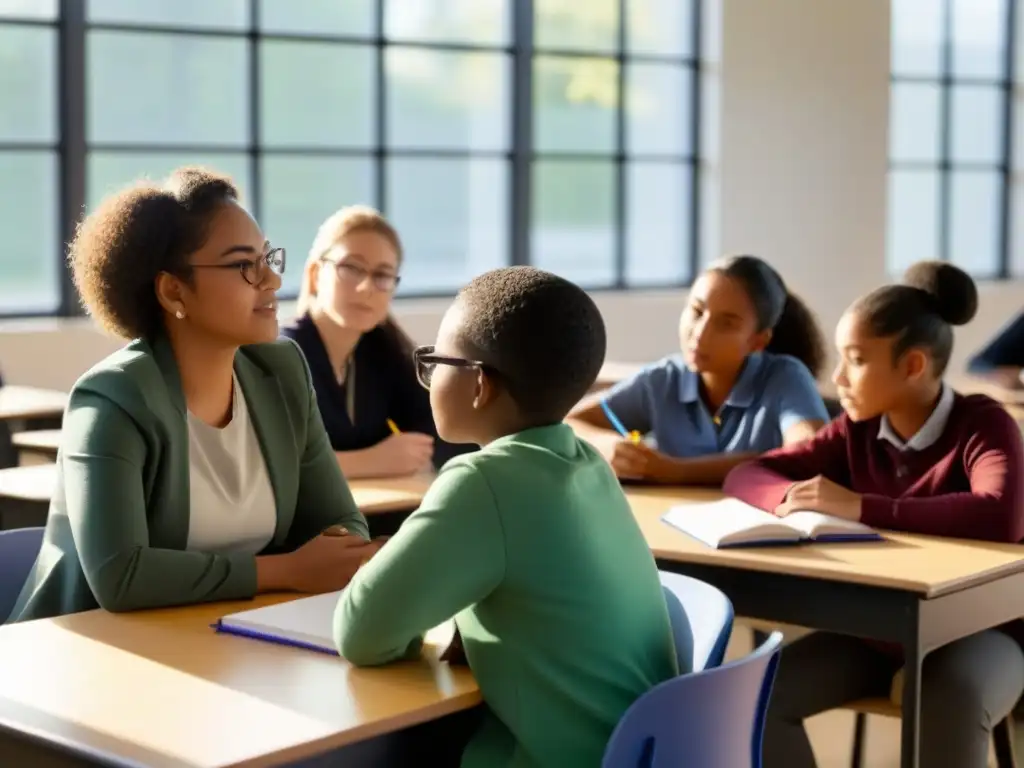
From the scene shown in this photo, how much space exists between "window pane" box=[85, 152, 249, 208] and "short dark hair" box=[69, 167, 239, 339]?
370 centimetres

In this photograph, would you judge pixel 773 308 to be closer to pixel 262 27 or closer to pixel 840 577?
pixel 840 577

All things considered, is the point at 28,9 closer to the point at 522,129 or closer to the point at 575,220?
the point at 522,129

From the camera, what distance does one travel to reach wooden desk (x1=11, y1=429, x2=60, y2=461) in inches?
153

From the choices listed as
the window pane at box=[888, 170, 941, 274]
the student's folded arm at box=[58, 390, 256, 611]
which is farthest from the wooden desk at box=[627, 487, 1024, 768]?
the window pane at box=[888, 170, 941, 274]

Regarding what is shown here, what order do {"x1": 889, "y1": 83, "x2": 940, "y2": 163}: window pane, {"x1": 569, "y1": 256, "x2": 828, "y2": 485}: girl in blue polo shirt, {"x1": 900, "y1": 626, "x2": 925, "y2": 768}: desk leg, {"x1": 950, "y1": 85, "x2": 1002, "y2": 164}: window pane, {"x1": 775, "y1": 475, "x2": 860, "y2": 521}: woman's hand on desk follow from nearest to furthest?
{"x1": 900, "y1": 626, "x2": 925, "y2": 768}: desk leg
{"x1": 775, "y1": 475, "x2": 860, "y2": 521}: woman's hand on desk
{"x1": 569, "y1": 256, "x2": 828, "y2": 485}: girl in blue polo shirt
{"x1": 889, "y1": 83, "x2": 940, "y2": 163}: window pane
{"x1": 950, "y1": 85, "x2": 1002, "y2": 164}: window pane

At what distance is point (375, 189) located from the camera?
7.00m

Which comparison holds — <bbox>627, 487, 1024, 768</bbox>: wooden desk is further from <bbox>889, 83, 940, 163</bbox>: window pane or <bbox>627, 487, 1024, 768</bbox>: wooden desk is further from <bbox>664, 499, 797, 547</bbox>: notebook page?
<bbox>889, 83, 940, 163</bbox>: window pane

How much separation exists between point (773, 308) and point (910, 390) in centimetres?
65

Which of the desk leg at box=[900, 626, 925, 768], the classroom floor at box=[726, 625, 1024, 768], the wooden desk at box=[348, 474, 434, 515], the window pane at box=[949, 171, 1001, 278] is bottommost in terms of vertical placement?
the classroom floor at box=[726, 625, 1024, 768]

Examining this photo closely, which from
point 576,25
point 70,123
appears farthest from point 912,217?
point 70,123

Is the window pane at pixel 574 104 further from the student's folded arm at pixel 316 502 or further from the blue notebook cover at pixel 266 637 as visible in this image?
the blue notebook cover at pixel 266 637

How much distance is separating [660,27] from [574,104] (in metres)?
0.67

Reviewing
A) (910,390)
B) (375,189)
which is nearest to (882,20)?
(375,189)

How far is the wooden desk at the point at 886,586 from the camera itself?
243 centimetres
